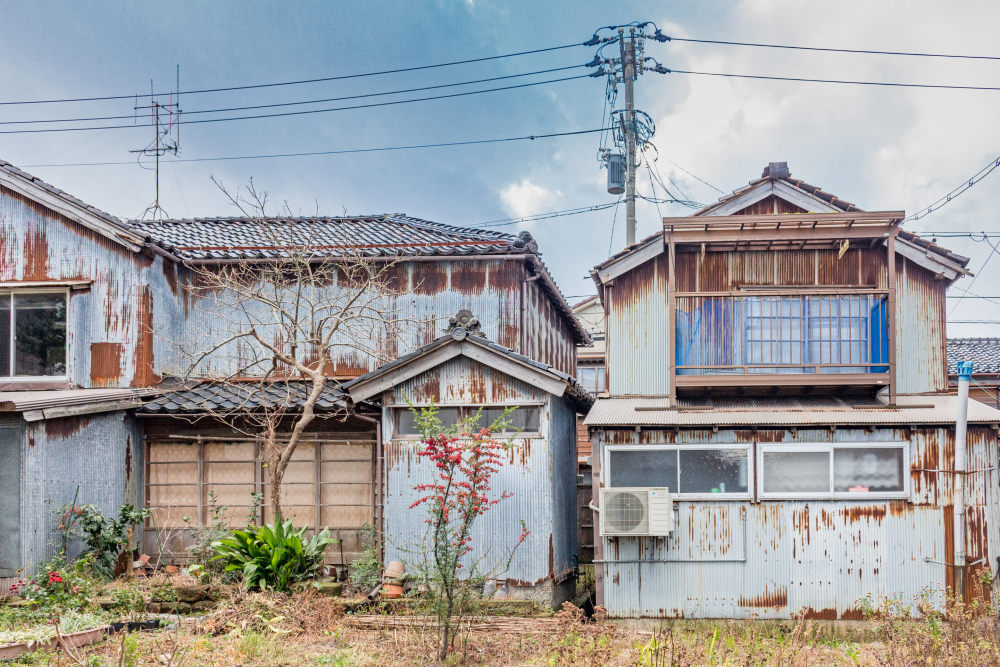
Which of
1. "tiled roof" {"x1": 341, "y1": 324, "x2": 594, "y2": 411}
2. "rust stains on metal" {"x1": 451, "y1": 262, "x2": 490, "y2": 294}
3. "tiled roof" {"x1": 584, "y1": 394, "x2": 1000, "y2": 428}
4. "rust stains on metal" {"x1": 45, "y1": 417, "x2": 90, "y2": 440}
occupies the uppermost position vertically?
"rust stains on metal" {"x1": 451, "y1": 262, "x2": 490, "y2": 294}

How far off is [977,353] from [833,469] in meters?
16.6

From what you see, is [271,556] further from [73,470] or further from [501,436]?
[73,470]

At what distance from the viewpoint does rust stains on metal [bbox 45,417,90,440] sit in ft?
40.6

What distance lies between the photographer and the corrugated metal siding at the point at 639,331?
497 inches

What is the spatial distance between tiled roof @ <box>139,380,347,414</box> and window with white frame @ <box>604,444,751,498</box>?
449 cm

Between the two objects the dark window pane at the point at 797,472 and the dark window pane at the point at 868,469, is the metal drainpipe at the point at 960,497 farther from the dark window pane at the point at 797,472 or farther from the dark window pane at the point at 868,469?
the dark window pane at the point at 797,472

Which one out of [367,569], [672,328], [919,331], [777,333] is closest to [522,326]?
[672,328]

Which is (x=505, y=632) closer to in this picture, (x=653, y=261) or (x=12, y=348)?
(x=653, y=261)

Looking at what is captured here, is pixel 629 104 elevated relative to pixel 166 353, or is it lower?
elevated

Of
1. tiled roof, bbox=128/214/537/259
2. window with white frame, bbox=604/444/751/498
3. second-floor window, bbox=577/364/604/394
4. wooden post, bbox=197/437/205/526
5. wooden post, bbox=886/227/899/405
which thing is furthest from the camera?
second-floor window, bbox=577/364/604/394

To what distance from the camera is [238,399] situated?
541 inches

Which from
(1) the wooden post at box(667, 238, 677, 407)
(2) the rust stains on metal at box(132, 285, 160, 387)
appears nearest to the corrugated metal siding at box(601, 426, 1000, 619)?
(1) the wooden post at box(667, 238, 677, 407)

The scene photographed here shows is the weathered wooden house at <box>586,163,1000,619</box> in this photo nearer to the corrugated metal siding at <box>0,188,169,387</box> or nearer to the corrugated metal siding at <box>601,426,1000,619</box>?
the corrugated metal siding at <box>601,426,1000,619</box>

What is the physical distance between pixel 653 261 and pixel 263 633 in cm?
741
